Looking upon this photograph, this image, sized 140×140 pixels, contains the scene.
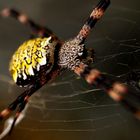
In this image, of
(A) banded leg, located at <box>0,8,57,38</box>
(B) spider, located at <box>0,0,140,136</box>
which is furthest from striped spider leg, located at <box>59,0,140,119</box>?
(A) banded leg, located at <box>0,8,57,38</box>

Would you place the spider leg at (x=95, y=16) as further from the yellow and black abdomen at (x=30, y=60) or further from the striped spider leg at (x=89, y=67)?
the yellow and black abdomen at (x=30, y=60)

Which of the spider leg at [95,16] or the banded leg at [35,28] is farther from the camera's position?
the banded leg at [35,28]

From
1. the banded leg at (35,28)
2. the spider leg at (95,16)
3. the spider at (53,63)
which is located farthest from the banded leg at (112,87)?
the banded leg at (35,28)

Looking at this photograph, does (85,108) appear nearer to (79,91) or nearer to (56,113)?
(79,91)

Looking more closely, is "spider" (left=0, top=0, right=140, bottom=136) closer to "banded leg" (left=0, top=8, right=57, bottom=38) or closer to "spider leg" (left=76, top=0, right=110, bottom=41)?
"spider leg" (left=76, top=0, right=110, bottom=41)

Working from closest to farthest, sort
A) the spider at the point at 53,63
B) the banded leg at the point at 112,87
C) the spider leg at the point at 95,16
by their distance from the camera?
the banded leg at the point at 112,87 → the spider at the point at 53,63 → the spider leg at the point at 95,16
